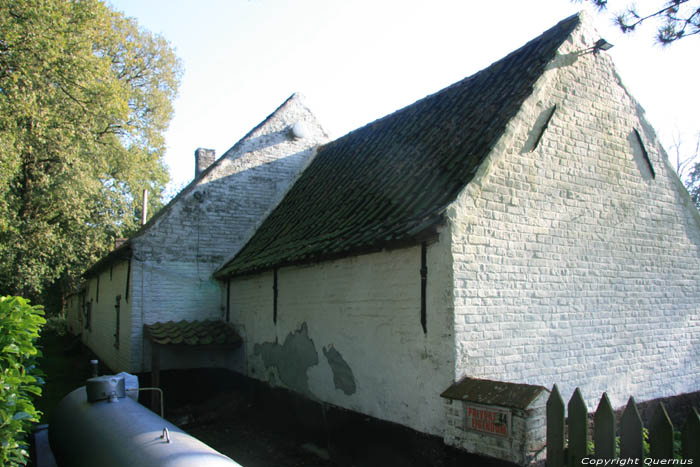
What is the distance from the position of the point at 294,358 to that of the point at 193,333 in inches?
130

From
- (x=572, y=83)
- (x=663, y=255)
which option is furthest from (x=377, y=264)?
(x=663, y=255)

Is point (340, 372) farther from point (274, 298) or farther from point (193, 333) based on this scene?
point (193, 333)

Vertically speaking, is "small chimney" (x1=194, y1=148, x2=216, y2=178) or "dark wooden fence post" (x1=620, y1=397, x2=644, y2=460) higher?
"small chimney" (x1=194, y1=148, x2=216, y2=178)

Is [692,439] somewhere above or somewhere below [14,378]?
below

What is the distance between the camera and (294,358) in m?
9.34

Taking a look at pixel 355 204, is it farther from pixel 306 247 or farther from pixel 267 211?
pixel 267 211

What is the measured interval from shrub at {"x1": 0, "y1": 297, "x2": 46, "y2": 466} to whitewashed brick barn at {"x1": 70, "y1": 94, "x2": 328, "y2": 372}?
26.2ft

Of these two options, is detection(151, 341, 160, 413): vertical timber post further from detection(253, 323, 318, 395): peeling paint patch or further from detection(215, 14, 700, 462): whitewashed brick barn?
detection(215, 14, 700, 462): whitewashed brick barn

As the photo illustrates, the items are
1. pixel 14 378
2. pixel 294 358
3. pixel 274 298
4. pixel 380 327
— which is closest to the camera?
pixel 14 378

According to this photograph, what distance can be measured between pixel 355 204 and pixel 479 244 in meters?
3.33

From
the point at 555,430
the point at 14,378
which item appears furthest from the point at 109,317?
the point at 555,430

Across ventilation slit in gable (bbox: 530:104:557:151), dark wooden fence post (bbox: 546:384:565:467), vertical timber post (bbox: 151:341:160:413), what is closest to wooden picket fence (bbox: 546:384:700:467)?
dark wooden fence post (bbox: 546:384:565:467)

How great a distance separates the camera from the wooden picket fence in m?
4.10

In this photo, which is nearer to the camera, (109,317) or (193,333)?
(193,333)
